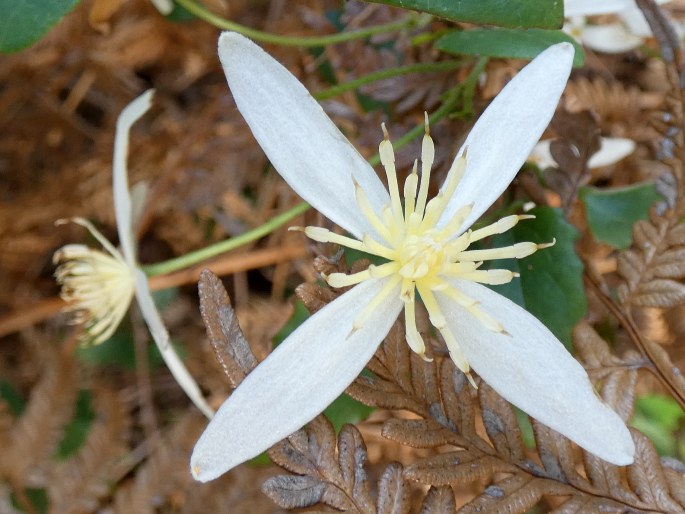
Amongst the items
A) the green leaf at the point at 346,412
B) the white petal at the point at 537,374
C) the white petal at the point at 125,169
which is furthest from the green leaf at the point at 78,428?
the white petal at the point at 537,374

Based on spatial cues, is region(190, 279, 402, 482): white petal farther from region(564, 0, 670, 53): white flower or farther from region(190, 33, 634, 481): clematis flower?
region(564, 0, 670, 53): white flower

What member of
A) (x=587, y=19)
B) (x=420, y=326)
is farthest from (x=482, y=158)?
(x=587, y=19)

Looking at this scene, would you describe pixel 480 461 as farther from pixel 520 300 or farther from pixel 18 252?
pixel 18 252

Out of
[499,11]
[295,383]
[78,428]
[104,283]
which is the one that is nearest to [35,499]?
[78,428]

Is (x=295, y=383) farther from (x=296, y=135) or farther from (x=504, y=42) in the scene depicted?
(x=504, y=42)

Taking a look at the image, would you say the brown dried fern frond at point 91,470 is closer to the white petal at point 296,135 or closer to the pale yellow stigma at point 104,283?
the pale yellow stigma at point 104,283

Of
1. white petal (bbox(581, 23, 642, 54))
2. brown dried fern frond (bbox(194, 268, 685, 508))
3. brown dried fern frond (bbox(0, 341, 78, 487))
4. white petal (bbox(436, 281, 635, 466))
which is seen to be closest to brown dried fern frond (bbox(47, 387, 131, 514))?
brown dried fern frond (bbox(0, 341, 78, 487))
